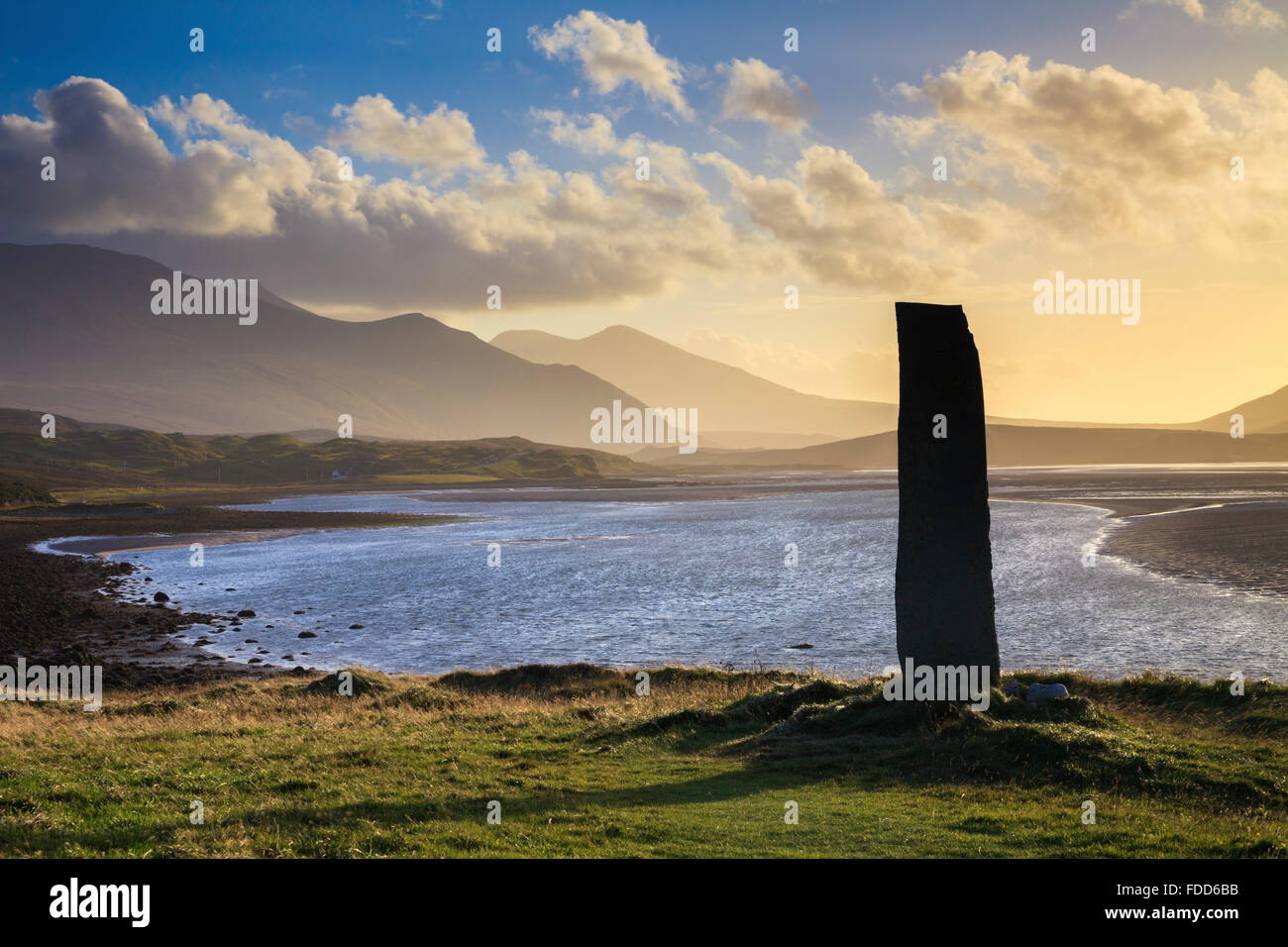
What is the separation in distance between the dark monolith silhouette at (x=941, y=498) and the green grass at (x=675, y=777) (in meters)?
1.60

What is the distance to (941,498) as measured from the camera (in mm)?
18078

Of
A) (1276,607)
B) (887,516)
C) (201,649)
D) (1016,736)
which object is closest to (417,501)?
(887,516)

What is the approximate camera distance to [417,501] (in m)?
154

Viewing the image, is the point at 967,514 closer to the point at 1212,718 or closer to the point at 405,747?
the point at 1212,718

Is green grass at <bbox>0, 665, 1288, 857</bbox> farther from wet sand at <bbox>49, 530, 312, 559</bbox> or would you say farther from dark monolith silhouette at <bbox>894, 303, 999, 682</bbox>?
wet sand at <bbox>49, 530, 312, 559</bbox>

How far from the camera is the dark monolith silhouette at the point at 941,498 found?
17688mm

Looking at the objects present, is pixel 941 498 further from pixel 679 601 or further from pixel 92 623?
pixel 92 623

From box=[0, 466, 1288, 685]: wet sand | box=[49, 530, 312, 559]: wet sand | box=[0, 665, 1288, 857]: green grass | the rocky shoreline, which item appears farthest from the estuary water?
box=[0, 665, 1288, 857]: green grass

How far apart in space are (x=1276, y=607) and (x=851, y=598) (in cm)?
1978

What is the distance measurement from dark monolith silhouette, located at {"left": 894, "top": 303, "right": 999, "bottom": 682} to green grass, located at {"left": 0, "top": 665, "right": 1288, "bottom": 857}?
1602 millimetres

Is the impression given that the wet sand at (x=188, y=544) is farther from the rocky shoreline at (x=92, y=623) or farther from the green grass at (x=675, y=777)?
the green grass at (x=675, y=777)

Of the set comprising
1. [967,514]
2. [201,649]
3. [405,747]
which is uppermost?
[967,514]
